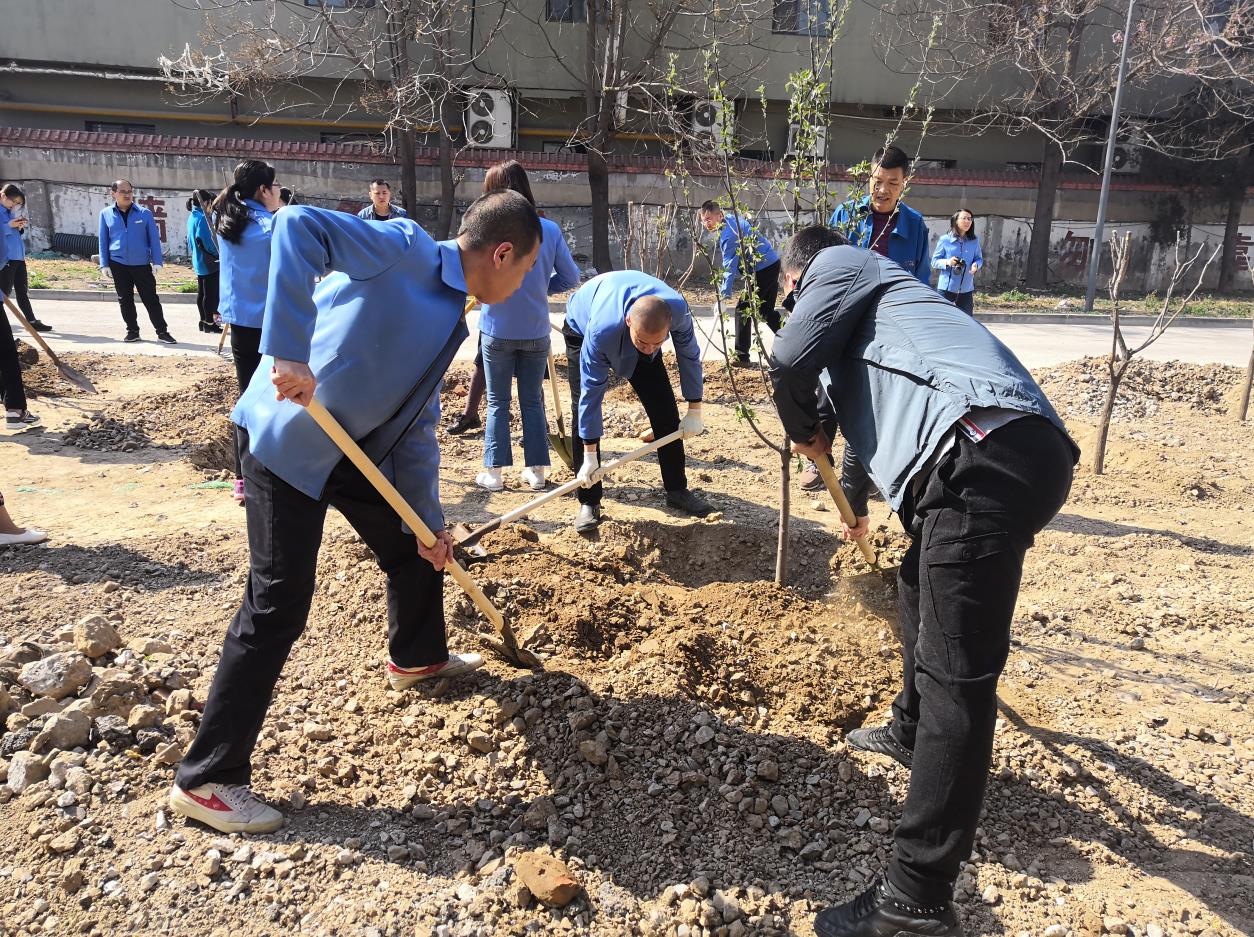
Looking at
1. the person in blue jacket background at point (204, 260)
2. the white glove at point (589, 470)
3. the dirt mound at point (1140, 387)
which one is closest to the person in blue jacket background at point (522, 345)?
the white glove at point (589, 470)

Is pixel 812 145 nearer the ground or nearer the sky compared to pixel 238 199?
nearer the sky

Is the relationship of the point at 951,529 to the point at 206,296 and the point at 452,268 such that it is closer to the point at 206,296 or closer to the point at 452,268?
the point at 452,268

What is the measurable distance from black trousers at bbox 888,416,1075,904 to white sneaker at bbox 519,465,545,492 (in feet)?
11.5

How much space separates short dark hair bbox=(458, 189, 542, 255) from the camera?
238cm

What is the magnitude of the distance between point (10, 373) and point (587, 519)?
451cm

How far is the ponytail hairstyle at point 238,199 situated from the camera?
183 inches

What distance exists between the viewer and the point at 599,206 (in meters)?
16.7

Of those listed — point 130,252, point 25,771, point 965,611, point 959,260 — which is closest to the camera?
point 965,611

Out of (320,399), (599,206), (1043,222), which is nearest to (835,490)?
(320,399)

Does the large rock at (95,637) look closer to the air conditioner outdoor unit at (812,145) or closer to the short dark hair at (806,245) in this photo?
the short dark hair at (806,245)

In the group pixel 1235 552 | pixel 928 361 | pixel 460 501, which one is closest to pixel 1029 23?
pixel 1235 552

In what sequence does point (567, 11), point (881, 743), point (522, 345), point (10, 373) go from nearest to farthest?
point (881, 743) → point (522, 345) → point (10, 373) → point (567, 11)

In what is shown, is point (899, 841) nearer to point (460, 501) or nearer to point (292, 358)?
point (292, 358)

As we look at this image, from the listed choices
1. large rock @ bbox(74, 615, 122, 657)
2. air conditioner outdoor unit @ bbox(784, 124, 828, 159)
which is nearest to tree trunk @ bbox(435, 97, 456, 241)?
air conditioner outdoor unit @ bbox(784, 124, 828, 159)
